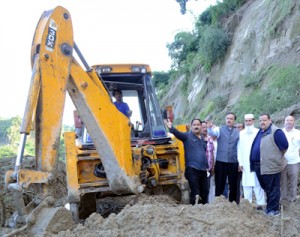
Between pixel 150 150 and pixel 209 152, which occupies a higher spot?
pixel 150 150

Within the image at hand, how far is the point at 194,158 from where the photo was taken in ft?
20.9

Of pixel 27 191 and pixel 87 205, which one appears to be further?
pixel 27 191

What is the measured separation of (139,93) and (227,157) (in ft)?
6.40

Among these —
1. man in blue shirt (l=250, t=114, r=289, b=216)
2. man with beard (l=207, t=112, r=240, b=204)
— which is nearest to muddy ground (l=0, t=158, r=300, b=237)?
man in blue shirt (l=250, t=114, r=289, b=216)

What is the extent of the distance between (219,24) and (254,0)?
2439 mm

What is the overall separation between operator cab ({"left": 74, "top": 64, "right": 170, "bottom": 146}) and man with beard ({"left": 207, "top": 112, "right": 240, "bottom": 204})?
34.8 inches

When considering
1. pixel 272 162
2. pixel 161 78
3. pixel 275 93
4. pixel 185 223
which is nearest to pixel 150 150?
pixel 272 162

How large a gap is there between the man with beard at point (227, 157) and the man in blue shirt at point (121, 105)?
4.66 feet

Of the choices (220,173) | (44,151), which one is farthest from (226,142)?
(44,151)

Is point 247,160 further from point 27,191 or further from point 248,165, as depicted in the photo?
point 27,191

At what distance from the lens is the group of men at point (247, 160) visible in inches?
234

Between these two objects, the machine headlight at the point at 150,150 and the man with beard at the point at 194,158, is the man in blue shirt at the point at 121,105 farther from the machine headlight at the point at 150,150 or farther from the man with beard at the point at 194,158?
the machine headlight at the point at 150,150

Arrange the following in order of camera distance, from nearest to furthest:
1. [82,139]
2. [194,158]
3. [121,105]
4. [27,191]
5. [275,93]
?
[194,158] → [82,139] → [27,191] → [121,105] → [275,93]

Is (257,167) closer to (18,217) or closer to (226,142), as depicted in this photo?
(226,142)
